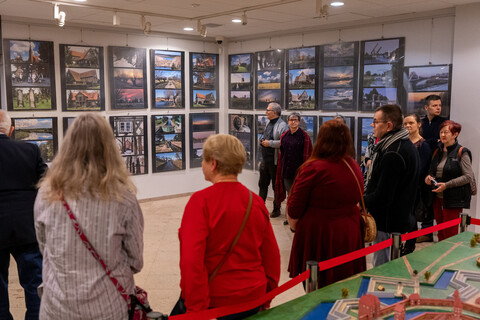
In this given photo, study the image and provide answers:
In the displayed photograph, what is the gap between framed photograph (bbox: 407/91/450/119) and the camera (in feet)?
21.0

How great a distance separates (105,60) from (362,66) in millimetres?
4310

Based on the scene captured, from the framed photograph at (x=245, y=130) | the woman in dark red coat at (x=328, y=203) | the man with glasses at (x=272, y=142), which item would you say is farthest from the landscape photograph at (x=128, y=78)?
the woman in dark red coat at (x=328, y=203)

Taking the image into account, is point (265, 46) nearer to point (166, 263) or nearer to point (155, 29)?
point (155, 29)

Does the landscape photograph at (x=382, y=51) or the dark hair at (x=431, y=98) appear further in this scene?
the landscape photograph at (x=382, y=51)

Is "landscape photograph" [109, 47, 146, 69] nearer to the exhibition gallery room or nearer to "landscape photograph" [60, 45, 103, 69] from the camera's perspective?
the exhibition gallery room

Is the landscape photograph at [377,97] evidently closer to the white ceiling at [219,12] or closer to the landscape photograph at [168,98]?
the white ceiling at [219,12]

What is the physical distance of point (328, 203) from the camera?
3.15 m

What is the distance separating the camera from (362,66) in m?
7.37

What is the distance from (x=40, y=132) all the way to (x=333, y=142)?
592 cm

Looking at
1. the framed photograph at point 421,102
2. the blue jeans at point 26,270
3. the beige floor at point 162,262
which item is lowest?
the beige floor at point 162,262

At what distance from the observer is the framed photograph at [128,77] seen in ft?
26.9

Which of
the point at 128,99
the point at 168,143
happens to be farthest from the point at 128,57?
the point at 168,143

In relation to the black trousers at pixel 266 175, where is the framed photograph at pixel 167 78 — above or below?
above

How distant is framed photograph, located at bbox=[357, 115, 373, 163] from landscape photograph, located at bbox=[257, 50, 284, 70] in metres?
2.00
